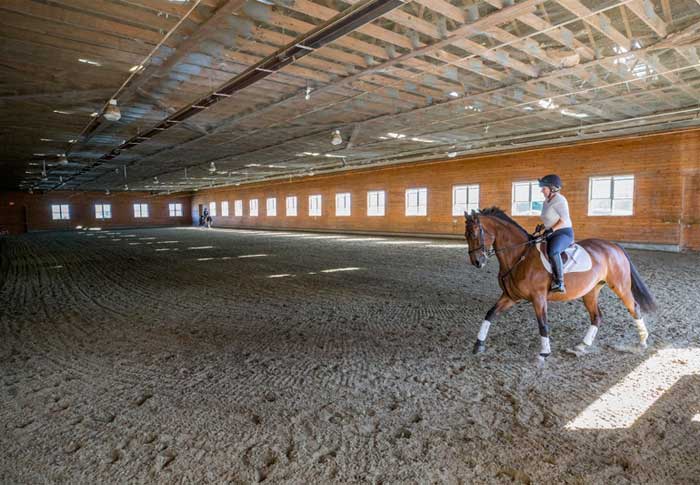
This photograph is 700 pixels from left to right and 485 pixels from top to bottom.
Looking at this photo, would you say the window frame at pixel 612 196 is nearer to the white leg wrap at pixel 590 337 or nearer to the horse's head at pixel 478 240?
the white leg wrap at pixel 590 337

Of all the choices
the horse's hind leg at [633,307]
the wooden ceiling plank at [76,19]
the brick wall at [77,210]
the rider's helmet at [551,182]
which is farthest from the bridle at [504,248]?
the brick wall at [77,210]

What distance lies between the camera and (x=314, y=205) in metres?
27.8

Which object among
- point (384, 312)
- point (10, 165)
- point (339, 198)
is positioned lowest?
point (384, 312)

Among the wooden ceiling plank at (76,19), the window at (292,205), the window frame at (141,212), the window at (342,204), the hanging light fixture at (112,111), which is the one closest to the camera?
the wooden ceiling plank at (76,19)

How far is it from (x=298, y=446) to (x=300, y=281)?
239 inches

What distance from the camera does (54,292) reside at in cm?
750

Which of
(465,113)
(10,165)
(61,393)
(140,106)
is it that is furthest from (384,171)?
(61,393)

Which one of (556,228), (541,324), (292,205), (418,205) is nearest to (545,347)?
(541,324)

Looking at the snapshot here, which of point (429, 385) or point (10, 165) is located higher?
point (10, 165)

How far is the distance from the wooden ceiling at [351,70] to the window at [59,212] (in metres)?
26.2

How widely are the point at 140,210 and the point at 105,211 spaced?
3.06 m

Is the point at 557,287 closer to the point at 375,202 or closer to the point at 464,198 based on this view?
the point at 464,198

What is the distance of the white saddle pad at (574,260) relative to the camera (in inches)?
154

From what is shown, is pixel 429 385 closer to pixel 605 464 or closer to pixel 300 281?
pixel 605 464
